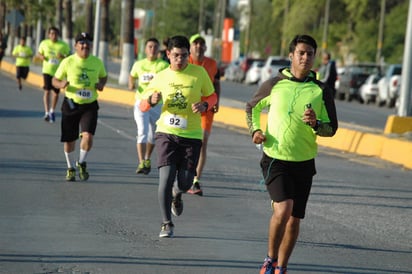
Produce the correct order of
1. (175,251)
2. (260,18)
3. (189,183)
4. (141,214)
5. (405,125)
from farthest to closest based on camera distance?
(260,18), (405,125), (141,214), (189,183), (175,251)

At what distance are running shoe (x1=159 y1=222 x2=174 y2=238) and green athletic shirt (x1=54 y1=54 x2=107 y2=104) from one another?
4521 millimetres

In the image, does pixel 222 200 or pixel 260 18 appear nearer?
pixel 222 200

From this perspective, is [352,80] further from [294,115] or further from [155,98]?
[294,115]

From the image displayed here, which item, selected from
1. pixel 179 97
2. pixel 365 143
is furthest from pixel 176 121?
pixel 365 143

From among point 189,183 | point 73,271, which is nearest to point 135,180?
point 189,183

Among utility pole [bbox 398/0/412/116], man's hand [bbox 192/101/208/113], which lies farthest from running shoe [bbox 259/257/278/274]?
utility pole [bbox 398/0/412/116]

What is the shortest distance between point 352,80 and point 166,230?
134ft

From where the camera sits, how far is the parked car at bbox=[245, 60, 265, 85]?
220ft

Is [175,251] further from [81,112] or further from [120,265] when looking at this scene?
[81,112]

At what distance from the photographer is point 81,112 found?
47.1ft

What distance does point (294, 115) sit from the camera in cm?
809

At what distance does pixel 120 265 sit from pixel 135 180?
20.0 feet

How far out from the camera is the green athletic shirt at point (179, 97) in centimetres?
1044

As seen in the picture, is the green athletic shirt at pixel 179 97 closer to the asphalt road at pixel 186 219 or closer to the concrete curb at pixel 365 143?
the asphalt road at pixel 186 219
